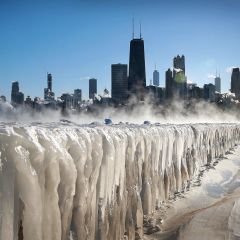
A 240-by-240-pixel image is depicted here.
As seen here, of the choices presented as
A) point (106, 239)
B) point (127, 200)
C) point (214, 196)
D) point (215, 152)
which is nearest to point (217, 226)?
A: point (127, 200)

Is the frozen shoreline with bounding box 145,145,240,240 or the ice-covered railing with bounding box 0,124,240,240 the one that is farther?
the frozen shoreline with bounding box 145,145,240,240

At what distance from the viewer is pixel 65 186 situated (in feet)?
15.4

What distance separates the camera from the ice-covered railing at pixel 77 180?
12.5ft

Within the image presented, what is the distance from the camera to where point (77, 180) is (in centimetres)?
505

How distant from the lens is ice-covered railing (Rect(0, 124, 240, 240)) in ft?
12.5

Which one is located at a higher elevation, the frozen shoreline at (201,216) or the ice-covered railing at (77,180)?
the ice-covered railing at (77,180)

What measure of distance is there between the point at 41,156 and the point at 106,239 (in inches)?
101

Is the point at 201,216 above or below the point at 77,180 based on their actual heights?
below

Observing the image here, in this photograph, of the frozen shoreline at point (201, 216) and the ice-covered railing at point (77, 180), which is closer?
the ice-covered railing at point (77, 180)

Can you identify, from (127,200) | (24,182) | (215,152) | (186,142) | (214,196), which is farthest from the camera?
(215,152)

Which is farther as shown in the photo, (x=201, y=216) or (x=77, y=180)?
(x=201, y=216)

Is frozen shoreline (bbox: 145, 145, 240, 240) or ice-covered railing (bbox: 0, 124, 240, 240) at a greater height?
ice-covered railing (bbox: 0, 124, 240, 240)

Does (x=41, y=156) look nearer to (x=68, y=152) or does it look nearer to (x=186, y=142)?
(x=68, y=152)

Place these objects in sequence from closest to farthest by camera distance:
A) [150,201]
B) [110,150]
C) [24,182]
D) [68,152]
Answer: [24,182], [68,152], [110,150], [150,201]
